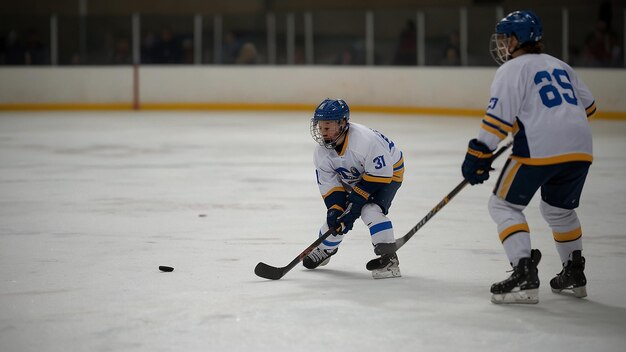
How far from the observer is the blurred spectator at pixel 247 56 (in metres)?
16.0

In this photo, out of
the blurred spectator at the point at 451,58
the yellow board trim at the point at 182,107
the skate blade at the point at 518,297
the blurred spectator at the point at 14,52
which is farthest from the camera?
the blurred spectator at the point at 14,52

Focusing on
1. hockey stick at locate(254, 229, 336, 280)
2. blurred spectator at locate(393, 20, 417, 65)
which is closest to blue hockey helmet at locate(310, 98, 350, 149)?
hockey stick at locate(254, 229, 336, 280)

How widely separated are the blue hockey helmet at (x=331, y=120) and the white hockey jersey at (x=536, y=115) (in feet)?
2.39

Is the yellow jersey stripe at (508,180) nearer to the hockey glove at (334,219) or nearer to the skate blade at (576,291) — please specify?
the skate blade at (576,291)

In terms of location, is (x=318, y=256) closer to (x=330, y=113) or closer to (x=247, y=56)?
(x=330, y=113)

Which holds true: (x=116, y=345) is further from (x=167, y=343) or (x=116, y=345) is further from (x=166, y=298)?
(x=166, y=298)

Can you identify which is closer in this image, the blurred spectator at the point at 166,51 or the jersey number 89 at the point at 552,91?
the jersey number 89 at the point at 552,91

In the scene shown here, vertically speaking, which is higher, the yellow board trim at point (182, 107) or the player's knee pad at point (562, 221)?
the yellow board trim at point (182, 107)

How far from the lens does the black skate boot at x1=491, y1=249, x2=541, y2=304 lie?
3.93m

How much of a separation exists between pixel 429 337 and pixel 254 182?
14.7 ft

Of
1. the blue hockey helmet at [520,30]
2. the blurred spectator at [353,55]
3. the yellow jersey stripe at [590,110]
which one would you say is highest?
the blurred spectator at [353,55]

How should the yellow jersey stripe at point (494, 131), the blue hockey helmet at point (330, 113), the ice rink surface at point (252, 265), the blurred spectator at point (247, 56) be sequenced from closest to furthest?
the ice rink surface at point (252, 265) < the yellow jersey stripe at point (494, 131) < the blue hockey helmet at point (330, 113) < the blurred spectator at point (247, 56)

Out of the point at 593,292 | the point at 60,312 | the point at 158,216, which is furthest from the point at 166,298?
the point at 158,216

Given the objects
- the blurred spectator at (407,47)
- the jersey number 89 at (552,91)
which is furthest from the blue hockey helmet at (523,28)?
the blurred spectator at (407,47)
